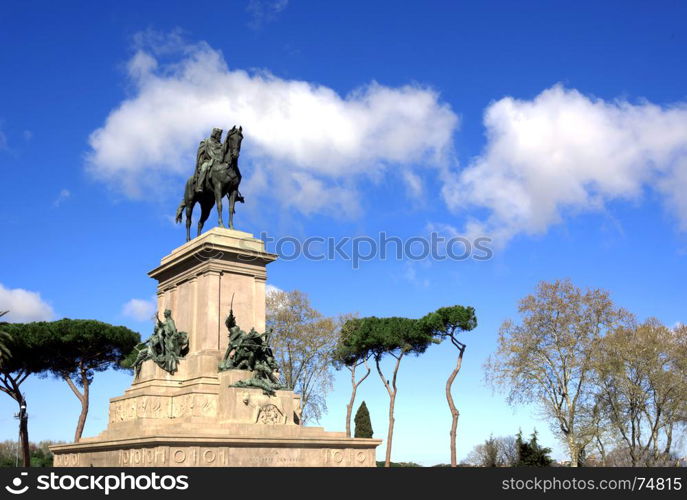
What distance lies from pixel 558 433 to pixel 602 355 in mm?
5553

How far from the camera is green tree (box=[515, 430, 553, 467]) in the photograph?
1877 inches

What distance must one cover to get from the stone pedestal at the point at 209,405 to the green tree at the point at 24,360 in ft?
79.5

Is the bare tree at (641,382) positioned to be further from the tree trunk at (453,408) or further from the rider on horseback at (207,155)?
the rider on horseback at (207,155)

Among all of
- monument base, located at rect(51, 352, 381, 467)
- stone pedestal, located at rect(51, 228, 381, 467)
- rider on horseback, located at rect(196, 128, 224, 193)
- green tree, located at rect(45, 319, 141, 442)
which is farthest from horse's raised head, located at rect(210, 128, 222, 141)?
green tree, located at rect(45, 319, 141, 442)

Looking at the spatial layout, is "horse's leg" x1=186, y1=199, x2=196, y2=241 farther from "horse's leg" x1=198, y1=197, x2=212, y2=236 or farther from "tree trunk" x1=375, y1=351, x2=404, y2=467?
"tree trunk" x1=375, y1=351, x2=404, y2=467

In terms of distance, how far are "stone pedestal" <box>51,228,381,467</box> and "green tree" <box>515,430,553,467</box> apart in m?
25.9

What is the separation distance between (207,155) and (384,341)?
30.3 m

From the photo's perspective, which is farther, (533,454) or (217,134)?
(533,454)

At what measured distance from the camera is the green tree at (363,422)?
54312 mm

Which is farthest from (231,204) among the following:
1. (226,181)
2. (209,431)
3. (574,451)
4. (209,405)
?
(574,451)

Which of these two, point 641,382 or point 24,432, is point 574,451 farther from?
point 24,432

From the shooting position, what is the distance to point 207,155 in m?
29.0

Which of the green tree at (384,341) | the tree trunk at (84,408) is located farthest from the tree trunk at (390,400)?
the tree trunk at (84,408)
